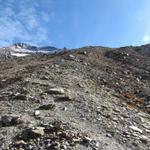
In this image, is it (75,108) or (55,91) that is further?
(55,91)

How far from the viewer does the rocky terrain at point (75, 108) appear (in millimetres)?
15641

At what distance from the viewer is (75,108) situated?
19.3 m

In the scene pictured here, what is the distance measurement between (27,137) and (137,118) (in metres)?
6.19

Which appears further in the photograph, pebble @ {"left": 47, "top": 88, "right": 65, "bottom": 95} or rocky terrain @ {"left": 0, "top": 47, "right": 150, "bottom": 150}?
pebble @ {"left": 47, "top": 88, "right": 65, "bottom": 95}

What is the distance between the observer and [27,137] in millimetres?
15562

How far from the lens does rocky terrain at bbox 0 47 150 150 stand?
51.3 feet

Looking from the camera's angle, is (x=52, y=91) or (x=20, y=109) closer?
(x=20, y=109)

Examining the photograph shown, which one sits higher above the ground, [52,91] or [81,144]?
[52,91]

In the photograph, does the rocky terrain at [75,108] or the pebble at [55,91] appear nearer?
the rocky terrain at [75,108]

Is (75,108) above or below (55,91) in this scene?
below

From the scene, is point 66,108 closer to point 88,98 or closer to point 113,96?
point 88,98

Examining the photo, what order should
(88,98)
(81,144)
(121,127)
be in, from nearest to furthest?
(81,144), (121,127), (88,98)

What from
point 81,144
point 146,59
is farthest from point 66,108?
point 146,59

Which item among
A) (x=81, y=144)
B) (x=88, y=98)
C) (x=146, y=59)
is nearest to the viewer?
(x=81, y=144)
